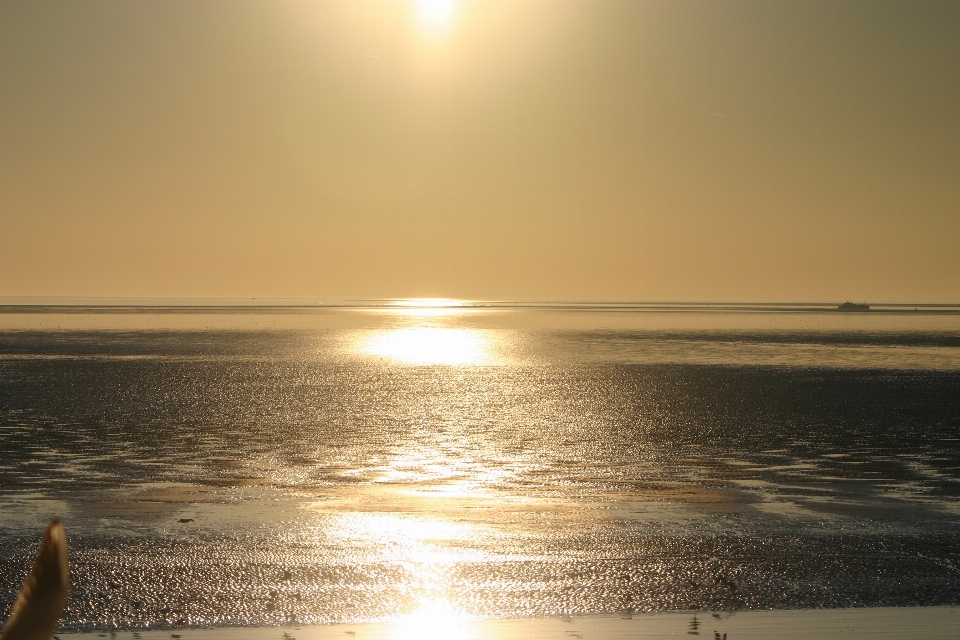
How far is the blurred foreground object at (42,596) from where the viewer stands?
1.47 meters

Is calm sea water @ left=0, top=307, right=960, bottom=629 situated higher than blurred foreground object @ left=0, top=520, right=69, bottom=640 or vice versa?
blurred foreground object @ left=0, top=520, right=69, bottom=640

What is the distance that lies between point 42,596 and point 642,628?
826 cm

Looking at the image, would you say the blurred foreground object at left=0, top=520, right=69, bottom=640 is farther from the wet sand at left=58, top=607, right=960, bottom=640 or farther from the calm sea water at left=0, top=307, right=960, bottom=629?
the calm sea water at left=0, top=307, right=960, bottom=629

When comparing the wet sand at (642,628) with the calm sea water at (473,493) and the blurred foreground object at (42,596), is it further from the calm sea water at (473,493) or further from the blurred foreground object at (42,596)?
the blurred foreground object at (42,596)

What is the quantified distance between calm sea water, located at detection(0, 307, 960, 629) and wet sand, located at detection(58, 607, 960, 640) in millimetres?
291

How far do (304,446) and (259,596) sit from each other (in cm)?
1061

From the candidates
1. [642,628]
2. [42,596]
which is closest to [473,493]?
[642,628]

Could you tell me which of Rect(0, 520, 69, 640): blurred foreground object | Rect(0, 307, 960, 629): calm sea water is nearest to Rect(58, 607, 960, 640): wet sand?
Rect(0, 307, 960, 629): calm sea water

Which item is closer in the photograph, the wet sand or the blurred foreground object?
the blurred foreground object

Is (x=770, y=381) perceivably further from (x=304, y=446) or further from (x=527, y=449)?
(x=304, y=446)

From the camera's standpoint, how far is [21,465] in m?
17.5

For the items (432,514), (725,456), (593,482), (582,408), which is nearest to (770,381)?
(582,408)

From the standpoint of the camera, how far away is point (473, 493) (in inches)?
607

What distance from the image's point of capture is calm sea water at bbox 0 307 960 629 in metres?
10.1
